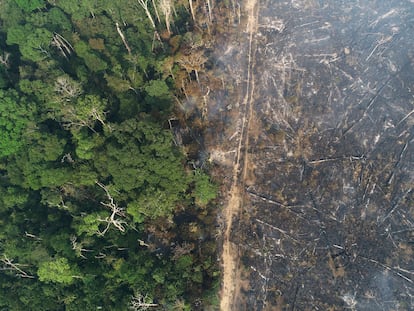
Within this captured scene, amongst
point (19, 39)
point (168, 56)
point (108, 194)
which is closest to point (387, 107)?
point (168, 56)

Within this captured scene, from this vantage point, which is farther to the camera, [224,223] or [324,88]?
[324,88]

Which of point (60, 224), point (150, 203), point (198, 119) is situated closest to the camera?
point (150, 203)

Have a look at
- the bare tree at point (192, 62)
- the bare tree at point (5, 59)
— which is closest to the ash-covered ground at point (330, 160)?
the bare tree at point (192, 62)

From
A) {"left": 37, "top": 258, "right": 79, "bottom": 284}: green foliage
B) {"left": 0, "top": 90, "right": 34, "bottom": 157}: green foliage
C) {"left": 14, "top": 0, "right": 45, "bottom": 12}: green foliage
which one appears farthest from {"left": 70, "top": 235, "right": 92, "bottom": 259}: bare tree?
{"left": 14, "top": 0, "right": 45, "bottom": 12}: green foliage

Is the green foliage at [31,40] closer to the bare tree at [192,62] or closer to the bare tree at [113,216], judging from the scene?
the bare tree at [192,62]

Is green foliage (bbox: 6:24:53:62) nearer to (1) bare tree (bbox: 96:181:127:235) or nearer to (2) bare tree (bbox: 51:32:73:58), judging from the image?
(2) bare tree (bbox: 51:32:73:58)

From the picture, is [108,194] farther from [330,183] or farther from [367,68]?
[367,68]
